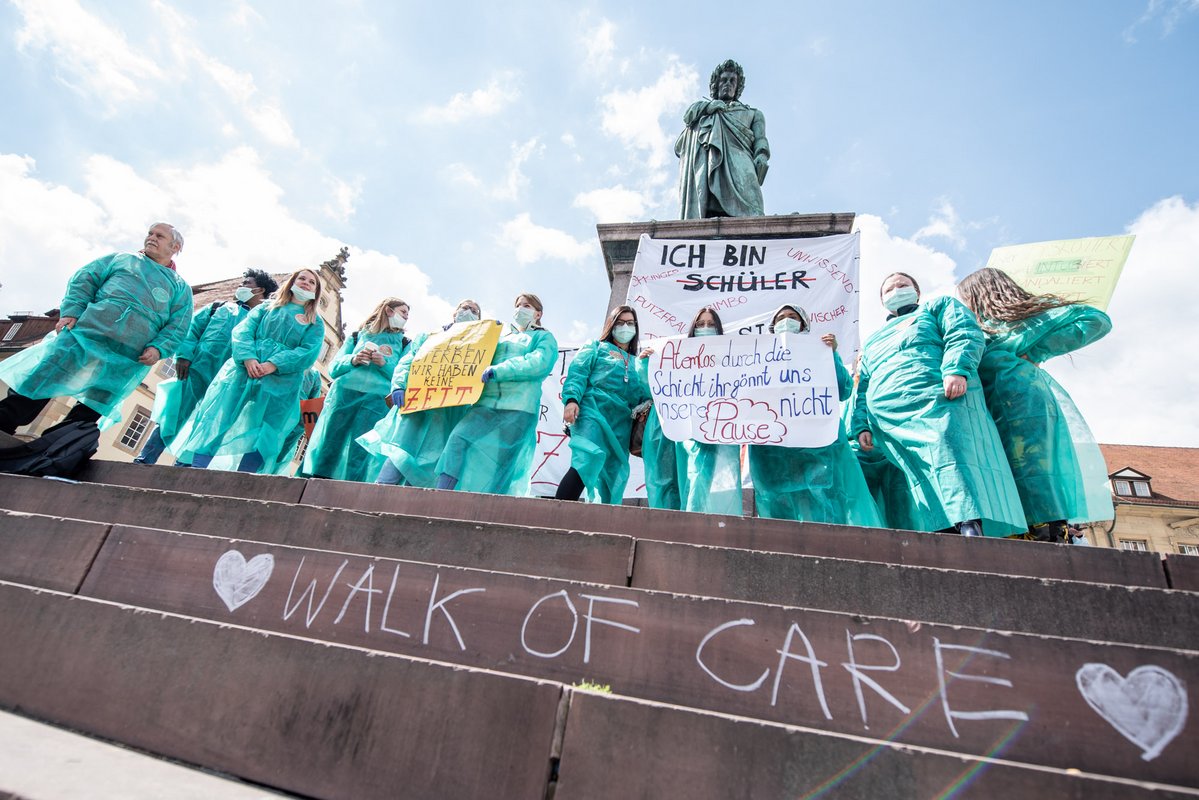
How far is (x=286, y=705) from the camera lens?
1877mm

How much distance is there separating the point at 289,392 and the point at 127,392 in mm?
1092

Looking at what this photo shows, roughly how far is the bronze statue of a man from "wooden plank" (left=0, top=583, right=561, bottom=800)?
7.05 m

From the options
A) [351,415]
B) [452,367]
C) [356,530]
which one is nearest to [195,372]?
[351,415]

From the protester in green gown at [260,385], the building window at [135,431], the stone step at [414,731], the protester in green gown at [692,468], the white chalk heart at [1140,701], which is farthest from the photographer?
the building window at [135,431]

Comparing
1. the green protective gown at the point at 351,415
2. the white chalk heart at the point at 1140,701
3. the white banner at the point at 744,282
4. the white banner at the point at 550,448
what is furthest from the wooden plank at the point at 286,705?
the white banner at the point at 744,282

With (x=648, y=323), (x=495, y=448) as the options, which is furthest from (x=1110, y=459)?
(x=495, y=448)

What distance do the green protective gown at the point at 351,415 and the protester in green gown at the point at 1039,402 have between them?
4453mm

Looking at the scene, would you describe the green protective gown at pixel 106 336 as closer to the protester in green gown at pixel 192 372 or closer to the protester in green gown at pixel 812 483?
the protester in green gown at pixel 192 372

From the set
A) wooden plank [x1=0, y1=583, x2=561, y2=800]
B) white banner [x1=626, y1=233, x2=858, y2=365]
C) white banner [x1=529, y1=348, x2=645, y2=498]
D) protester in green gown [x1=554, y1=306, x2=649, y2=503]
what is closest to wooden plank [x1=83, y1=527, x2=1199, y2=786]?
wooden plank [x1=0, y1=583, x2=561, y2=800]

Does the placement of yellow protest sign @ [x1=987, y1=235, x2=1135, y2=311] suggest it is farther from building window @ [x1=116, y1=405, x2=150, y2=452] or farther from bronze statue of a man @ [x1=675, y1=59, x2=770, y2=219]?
building window @ [x1=116, y1=405, x2=150, y2=452]

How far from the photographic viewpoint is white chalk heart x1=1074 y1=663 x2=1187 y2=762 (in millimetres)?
1695

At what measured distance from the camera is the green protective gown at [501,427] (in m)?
4.65

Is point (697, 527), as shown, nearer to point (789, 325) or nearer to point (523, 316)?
point (789, 325)

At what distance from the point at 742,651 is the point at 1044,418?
9.59ft
